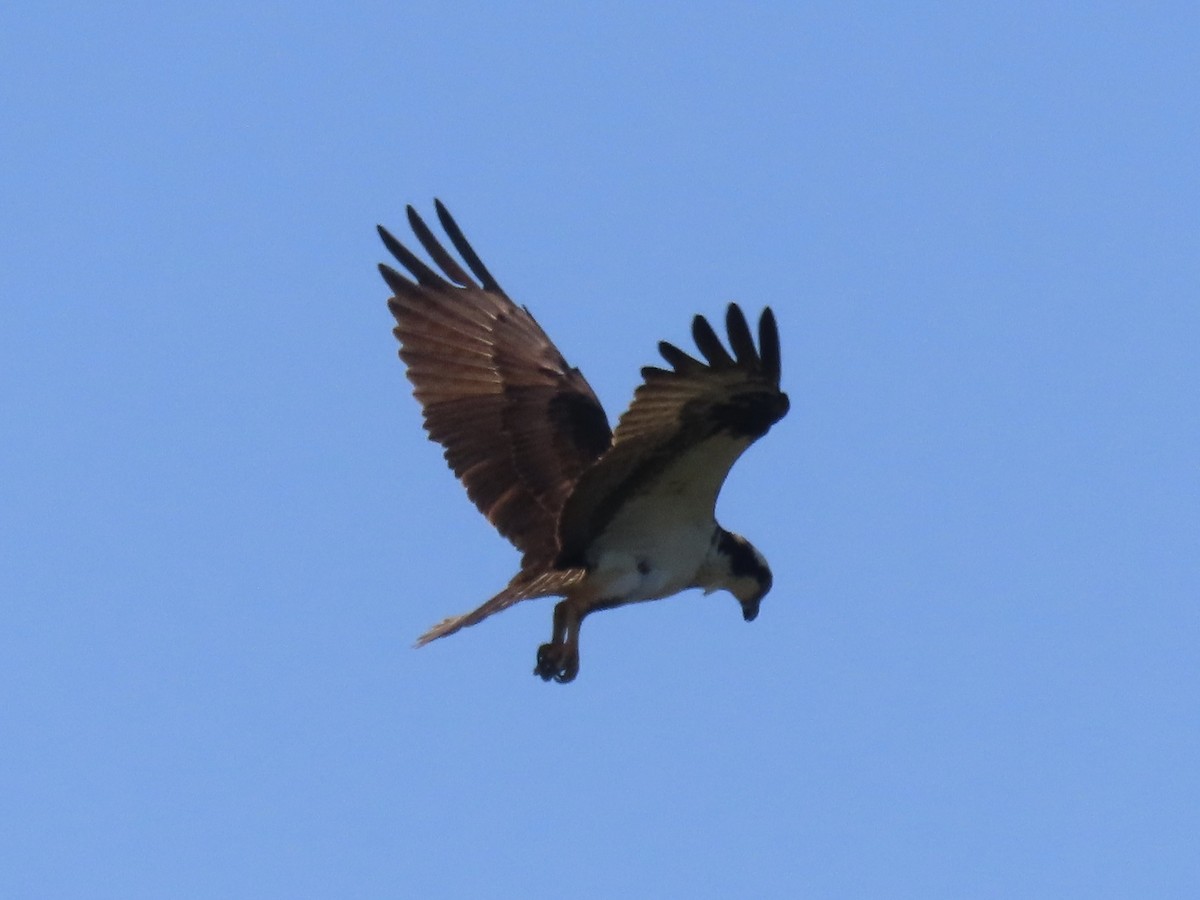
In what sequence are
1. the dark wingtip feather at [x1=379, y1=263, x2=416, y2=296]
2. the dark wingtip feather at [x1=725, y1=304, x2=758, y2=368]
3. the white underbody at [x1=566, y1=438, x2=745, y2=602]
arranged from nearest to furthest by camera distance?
the dark wingtip feather at [x1=725, y1=304, x2=758, y2=368] → the white underbody at [x1=566, y1=438, x2=745, y2=602] → the dark wingtip feather at [x1=379, y1=263, x2=416, y2=296]

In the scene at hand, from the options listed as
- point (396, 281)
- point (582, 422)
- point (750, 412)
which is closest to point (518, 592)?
point (750, 412)

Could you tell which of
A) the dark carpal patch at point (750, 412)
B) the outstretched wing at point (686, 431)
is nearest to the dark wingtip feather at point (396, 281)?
the outstretched wing at point (686, 431)

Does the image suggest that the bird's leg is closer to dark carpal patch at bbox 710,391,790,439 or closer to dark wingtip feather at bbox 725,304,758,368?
dark carpal patch at bbox 710,391,790,439

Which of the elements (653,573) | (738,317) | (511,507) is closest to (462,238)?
(511,507)

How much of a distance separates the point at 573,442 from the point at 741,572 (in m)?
1.17

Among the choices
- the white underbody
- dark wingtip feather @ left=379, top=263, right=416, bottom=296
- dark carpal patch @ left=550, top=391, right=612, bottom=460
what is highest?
dark wingtip feather @ left=379, top=263, right=416, bottom=296

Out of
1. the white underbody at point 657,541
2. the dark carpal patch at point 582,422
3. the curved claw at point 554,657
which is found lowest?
the curved claw at point 554,657

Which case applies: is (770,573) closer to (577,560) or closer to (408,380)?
(577,560)

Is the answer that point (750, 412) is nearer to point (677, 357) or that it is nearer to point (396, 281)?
point (677, 357)

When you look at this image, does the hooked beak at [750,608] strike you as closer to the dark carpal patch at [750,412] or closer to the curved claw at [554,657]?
the curved claw at [554,657]

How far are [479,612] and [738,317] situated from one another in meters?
1.87

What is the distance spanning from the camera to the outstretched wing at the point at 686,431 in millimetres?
9617

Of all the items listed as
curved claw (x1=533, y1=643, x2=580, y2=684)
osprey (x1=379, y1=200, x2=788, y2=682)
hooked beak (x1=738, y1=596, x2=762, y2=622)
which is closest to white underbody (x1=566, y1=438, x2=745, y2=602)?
osprey (x1=379, y1=200, x2=788, y2=682)

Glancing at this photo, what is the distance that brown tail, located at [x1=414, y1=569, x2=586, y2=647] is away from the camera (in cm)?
1006
